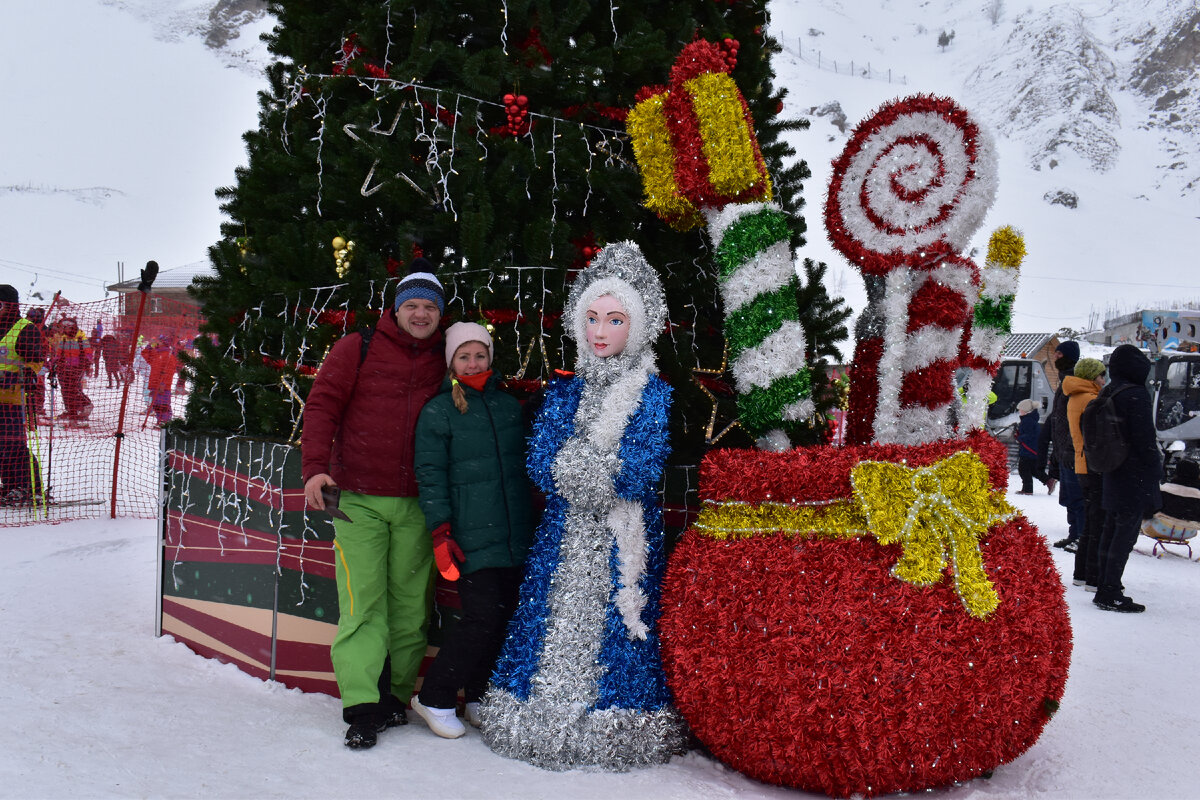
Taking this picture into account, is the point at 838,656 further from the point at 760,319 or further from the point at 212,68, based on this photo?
the point at 212,68

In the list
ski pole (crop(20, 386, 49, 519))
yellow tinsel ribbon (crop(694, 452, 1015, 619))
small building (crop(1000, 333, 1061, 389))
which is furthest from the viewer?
small building (crop(1000, 333, 1061, 389))

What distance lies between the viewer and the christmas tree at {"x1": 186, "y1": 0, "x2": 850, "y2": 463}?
3.63 meters

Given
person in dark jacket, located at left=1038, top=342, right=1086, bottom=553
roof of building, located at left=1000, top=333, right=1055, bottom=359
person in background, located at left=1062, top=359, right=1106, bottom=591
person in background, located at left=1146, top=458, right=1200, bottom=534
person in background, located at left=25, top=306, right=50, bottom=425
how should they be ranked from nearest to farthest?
person in background, located at left=1062, top=359, right=1106, bottom=591, person in dark jacket, located at left=1038, top=342, right=1086, bottom=553, person in background, located at left=1146, top=458, right=1200, bottom=534, person in background, located at left=25, top=306, right=50, bottom=425, roof of building, located at left=1000, top=333, right=1055, bottom=359

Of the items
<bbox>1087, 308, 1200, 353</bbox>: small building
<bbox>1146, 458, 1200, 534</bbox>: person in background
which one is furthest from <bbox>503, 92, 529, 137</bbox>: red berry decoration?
<bbox>1087, 308, 1200, 353</bbox>: small building

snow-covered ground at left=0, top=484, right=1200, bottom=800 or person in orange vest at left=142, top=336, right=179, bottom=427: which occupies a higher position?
person in orange vest at left=142, top=336, right=179, bottom=427

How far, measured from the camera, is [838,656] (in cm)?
259

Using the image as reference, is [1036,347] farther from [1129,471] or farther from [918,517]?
[918,517]

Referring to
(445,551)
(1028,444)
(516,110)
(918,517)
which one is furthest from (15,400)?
(1028,444)

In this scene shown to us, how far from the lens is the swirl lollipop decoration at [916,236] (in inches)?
119

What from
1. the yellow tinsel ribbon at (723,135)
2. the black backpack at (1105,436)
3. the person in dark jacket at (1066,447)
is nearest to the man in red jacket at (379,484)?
the yellow tinsel ribbon at (723,135)

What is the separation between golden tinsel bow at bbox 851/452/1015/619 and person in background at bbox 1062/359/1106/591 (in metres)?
4.15

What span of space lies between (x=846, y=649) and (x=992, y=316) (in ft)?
5.29

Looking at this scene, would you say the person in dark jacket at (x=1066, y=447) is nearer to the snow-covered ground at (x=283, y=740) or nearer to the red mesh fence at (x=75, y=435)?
the snow-covered ground at (x=283, y=740)

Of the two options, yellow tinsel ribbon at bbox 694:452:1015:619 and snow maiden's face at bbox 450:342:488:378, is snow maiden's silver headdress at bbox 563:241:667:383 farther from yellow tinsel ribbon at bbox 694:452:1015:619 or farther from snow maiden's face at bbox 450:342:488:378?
yellow tinsel ribbon at bbox 694:452:1015:619
